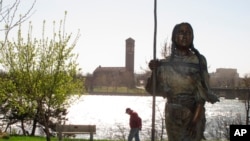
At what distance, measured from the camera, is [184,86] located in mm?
6020

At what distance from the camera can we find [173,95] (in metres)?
6.08

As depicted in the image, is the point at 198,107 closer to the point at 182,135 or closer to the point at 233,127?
the point at 182,135

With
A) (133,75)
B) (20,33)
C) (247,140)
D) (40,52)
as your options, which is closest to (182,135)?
(247,140)

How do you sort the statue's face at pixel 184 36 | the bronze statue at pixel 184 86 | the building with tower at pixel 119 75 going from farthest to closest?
the building with tower at pixel 119 75 < the statue's face at pixel 184 36 < the bronze statue at pixel 184 86

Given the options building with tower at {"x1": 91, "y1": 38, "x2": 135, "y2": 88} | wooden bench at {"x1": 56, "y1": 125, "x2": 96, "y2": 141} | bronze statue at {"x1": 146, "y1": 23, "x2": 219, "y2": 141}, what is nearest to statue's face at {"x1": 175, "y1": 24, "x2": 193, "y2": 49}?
bronze statue at {"x1": 146, "y1": 23, "x2": 219, "y2": 141}

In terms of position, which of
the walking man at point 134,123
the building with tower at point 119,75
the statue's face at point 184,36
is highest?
the building with tower at point 119,75

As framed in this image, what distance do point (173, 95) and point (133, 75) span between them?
129 meters

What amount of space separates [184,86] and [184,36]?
0.68 meters

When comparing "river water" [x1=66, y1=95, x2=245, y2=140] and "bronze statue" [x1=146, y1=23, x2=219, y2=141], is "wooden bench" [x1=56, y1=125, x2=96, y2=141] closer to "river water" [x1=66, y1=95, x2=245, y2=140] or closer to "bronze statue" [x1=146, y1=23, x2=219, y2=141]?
"river water" [x1=66, y1=95, x2=245, y2=140]

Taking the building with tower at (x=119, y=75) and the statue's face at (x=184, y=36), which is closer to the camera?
the statue's face at (x=184, y=36)

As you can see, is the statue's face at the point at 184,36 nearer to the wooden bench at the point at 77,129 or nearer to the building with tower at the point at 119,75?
the wooden bench at the point at 77,129

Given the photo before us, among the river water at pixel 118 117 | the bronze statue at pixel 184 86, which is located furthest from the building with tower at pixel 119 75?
the bronze statue at pixel 184 86

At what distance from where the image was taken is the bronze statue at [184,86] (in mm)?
5977

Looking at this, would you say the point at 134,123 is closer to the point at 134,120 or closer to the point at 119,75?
the point at 134,120
